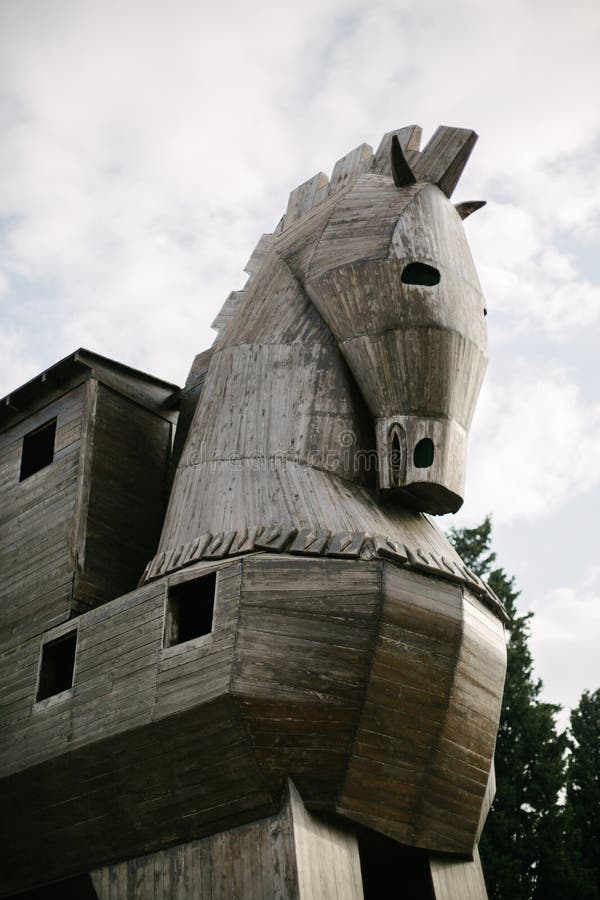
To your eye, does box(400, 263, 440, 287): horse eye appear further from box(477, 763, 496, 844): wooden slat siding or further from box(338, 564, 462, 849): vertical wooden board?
box(477, 763, 496, 844): wooden slat siding

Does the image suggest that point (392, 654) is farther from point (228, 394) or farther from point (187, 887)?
point (228, 394)

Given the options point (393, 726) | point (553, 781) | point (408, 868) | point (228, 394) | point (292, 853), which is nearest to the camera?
point (292, 853)

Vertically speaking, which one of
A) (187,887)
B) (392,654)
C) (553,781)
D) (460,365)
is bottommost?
(187,887)

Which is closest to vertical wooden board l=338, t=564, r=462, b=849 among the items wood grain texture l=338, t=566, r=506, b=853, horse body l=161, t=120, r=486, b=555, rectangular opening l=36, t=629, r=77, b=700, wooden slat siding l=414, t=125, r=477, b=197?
wood grain texture l=338, t=566, r=506, b=853

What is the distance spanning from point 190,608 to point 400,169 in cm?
624

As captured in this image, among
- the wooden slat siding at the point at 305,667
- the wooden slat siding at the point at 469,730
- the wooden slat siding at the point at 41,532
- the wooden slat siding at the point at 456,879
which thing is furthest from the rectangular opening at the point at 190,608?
the wooden slat siding at the point at 456,879

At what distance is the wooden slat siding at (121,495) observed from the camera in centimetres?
1620

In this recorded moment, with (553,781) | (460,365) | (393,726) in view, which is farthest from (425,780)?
(553,781)

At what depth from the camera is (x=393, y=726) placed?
43.8 ft

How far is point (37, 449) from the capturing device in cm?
1859

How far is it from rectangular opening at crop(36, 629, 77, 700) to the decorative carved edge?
2.24 m

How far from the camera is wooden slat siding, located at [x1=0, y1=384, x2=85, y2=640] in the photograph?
1608cm

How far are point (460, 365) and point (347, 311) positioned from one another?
157cm

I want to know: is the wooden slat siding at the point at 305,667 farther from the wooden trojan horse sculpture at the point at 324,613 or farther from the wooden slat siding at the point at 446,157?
the wooden slat siding at the point at 446,157
